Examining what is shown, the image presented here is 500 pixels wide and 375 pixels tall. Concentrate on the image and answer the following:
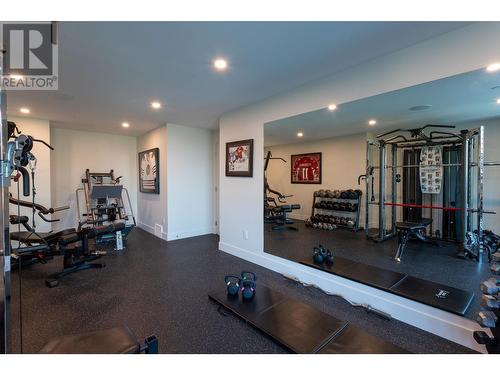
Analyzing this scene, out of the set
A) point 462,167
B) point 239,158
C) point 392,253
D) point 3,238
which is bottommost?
point 392,253

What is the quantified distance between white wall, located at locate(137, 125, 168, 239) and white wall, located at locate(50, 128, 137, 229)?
0.34 meters

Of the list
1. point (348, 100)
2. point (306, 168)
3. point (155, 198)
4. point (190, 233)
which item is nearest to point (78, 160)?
point (155, 198)

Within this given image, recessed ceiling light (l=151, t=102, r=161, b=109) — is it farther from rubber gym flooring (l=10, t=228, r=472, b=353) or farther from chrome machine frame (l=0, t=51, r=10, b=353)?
rubber gym flooring (l=10, t=228, r=472, b=353)

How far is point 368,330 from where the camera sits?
74.2 inches

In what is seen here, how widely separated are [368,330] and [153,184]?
457 centimetres

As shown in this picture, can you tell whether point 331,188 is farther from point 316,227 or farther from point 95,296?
point 95,296

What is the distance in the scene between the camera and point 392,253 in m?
3.54

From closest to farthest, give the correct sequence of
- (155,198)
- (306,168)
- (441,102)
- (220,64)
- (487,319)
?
(487,319)
(220,64)
(441,102)
(155,198)
(306,168)

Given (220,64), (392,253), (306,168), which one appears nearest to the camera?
(220,64)

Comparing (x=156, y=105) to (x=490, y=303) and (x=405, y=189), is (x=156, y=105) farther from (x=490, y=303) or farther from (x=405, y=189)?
(x=405, y=189)

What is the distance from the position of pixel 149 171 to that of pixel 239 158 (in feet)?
8.73

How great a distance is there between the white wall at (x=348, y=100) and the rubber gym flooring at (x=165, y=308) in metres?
0.14
